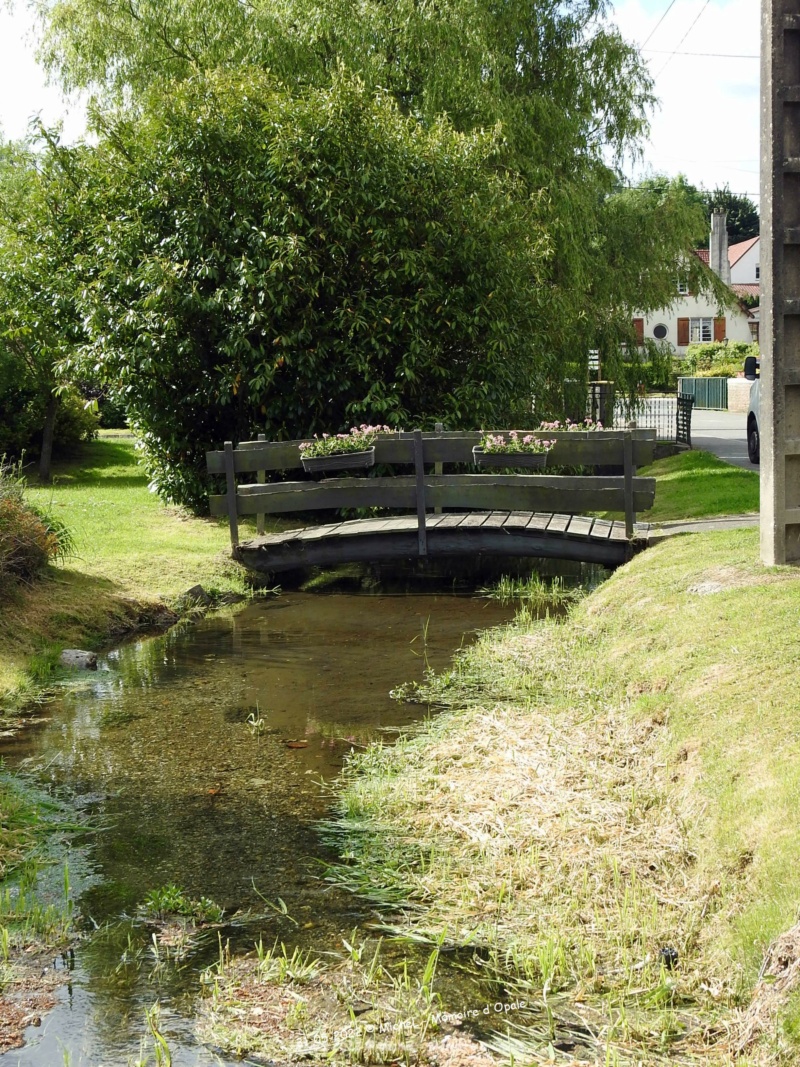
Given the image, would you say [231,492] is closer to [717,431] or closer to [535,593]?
[535,593]

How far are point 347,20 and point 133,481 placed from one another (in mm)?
9556

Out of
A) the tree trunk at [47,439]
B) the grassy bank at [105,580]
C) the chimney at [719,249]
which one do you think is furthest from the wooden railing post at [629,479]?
the chimney at [719,249]

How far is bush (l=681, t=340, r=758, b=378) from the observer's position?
54.9m

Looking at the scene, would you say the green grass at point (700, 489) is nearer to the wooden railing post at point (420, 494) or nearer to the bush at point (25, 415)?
the wooden railing post at point (420, 494)

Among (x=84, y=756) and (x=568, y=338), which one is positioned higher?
(x=568, y=338)

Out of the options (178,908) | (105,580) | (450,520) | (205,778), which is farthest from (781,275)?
(105,580)

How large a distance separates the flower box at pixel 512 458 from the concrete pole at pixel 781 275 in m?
4.20

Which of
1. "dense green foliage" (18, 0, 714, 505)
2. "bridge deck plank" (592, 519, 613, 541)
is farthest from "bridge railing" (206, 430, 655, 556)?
"dense green foliage" (18, 0, 714, 505)

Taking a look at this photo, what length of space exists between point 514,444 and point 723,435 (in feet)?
67.1

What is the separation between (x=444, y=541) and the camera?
13688mm

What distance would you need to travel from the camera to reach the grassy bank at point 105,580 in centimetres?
981

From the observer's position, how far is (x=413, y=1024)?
12.9ft

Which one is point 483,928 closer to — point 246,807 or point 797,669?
point 246,807

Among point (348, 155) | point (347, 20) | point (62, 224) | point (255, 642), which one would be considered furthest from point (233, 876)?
point (347, 20)
